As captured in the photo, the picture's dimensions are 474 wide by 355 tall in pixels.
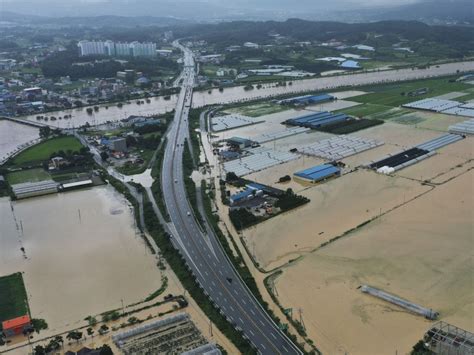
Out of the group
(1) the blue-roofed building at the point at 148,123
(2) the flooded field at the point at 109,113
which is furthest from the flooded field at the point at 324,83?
(1) the blue-roofed building at the point at 148,123

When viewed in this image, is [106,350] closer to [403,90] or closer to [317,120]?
[317,120]

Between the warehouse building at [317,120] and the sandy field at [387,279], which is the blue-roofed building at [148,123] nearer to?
the warehouse building at [317,120]

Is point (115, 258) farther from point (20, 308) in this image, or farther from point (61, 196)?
point (61, 196)

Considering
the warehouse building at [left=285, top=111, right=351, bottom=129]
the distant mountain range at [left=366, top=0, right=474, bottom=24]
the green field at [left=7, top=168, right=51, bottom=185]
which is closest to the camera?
the green field at [left=7, top=168, right=51, bottom=185]

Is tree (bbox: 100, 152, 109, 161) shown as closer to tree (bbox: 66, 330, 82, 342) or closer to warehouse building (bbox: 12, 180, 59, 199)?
warehouse building (bbox: 12, 180, 59, 199)

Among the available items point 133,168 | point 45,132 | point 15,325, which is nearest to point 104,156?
point 133,168


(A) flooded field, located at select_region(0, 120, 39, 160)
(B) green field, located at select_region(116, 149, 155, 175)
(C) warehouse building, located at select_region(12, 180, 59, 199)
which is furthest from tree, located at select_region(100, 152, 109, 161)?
(A) flooded field, located at select_region(0, 120, 39, 160)
